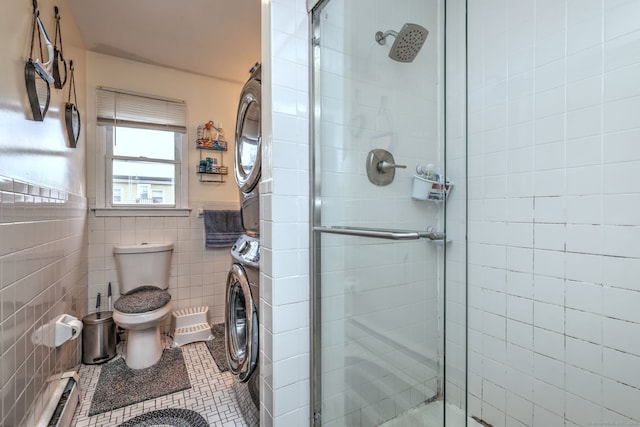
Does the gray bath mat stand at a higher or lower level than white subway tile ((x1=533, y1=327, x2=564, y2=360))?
lower

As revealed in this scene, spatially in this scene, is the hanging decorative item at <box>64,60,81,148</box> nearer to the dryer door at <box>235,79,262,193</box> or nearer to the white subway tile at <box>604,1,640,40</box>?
the dryer door at <box>235,79,262,193</box>

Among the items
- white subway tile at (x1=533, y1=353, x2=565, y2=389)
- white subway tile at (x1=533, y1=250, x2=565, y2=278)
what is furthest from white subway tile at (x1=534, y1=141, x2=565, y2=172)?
white subway tile at (x1=533, y1=353, x2=565, y2=389)

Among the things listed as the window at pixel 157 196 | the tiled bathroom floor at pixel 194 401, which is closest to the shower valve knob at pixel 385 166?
the tiled bathroom floor at pixel 194 401

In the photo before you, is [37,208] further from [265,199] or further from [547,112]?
[547,112]

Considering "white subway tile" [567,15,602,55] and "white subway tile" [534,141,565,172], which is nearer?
"white subway tile" [567,15,602,55]

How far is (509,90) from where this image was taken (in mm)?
1329

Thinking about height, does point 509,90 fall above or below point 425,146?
above

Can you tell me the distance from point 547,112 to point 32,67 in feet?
7.03

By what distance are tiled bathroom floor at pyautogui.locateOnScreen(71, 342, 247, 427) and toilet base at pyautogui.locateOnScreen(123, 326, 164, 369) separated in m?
0.20

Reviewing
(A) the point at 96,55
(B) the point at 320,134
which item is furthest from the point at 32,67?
(A) the point at 96,55

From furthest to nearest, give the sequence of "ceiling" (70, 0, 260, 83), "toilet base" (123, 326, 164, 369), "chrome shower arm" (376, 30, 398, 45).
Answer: "toilet base" (123, 326, 164, 369) → "ceiling" (70, 0, 260, 83) → "chrome shower arm" (376, 30, 398, 45)

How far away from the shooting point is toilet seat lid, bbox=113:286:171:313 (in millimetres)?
1911

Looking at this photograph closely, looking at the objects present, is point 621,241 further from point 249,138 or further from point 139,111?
point 139,111

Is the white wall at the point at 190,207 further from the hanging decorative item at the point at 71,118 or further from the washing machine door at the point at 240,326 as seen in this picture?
the washing machine door at the point at 240,326
